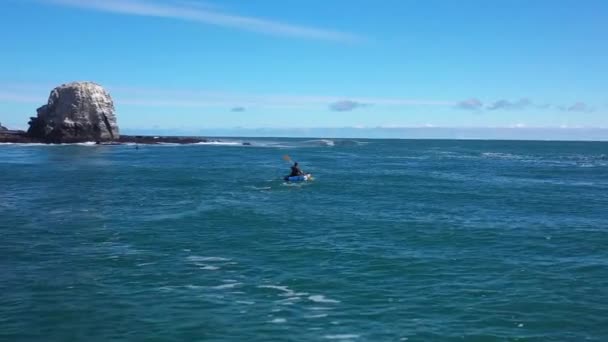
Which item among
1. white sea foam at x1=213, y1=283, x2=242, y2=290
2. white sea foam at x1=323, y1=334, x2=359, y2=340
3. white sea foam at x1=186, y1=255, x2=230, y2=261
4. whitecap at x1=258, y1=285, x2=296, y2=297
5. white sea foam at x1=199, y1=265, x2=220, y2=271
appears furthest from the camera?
white sea foam at x1=186, y1=255, x2=230, y2=261

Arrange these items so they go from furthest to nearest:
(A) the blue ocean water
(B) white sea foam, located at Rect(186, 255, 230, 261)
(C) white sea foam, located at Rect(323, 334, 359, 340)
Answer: (B) white sea foam, located at Rect(186, 255, 230, 261) → (A) the blue ocean water → (C) white sea foam, located at Rect(323, 334, 359, 340)

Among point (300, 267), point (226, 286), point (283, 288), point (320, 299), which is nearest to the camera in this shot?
point (320, 299)

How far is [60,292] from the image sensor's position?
19219mm

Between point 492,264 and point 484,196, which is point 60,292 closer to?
point 492,264

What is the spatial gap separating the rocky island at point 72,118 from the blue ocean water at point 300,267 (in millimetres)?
95581

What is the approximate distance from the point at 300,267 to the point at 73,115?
128694 mm

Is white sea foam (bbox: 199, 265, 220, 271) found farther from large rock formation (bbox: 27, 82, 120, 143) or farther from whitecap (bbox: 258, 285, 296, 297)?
large rock formation (bbox: 27, 82, 120, 143)

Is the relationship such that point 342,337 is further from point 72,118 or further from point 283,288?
point 72,118

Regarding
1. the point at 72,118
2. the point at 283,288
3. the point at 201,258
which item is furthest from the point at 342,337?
the point at 72,118

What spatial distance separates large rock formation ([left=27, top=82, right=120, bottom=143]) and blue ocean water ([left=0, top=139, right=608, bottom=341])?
3762 inches

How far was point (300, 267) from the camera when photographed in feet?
74.9

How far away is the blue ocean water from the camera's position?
1639 cm

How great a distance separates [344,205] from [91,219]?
17.7 meters

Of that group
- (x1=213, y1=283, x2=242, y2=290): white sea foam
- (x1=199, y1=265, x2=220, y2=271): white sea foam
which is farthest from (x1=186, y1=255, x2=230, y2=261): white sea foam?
(x1=213, y1=283, x2=242, y2=290): white sea foam
